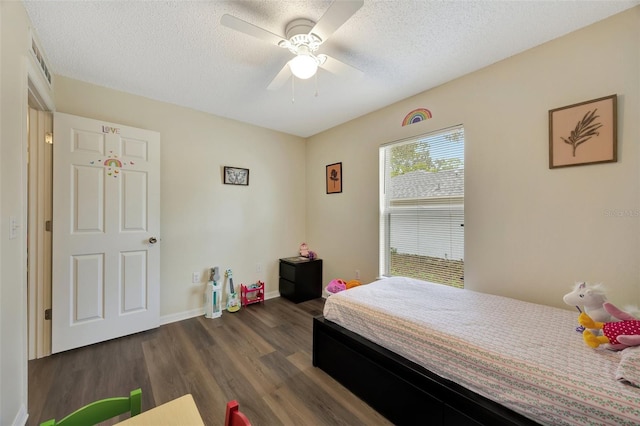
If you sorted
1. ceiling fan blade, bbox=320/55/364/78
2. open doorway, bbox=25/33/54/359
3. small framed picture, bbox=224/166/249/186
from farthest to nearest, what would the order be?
small framed picture, bbox=224/166/249/186, open doorway, bbox=25/33/54/359, ceiling fan blade, bbox=320/55/364/78

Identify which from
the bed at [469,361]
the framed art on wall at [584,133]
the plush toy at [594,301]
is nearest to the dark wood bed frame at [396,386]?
the bed at [469,361]

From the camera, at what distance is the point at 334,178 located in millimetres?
3508

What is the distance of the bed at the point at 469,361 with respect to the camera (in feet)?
3.17

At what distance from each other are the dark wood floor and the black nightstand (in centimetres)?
78

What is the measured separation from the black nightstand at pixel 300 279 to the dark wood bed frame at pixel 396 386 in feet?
4.56

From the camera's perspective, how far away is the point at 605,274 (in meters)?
1.60

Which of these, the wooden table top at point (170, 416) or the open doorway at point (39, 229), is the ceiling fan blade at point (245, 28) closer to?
the wooden table top at point (170, 416)

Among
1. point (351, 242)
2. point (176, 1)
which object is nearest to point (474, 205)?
point (351, 242)

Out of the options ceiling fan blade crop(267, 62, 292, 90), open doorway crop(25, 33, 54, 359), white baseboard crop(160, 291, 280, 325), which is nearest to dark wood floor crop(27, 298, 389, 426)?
white baseboard crop(160, 291, 280, 325)

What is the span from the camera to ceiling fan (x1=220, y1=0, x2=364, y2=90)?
1289mm

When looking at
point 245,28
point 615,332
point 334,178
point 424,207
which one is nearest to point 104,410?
point 245,28

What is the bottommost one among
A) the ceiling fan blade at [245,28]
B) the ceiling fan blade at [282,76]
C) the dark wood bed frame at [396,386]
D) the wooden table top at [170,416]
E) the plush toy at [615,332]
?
the dark wood bed frame at [396,386]

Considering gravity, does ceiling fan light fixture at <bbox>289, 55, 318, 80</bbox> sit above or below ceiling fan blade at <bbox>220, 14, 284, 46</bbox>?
below

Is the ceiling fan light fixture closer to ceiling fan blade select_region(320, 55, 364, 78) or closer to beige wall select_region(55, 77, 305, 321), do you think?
ceiling fan blade select_region(320, 55, 364, 78)
